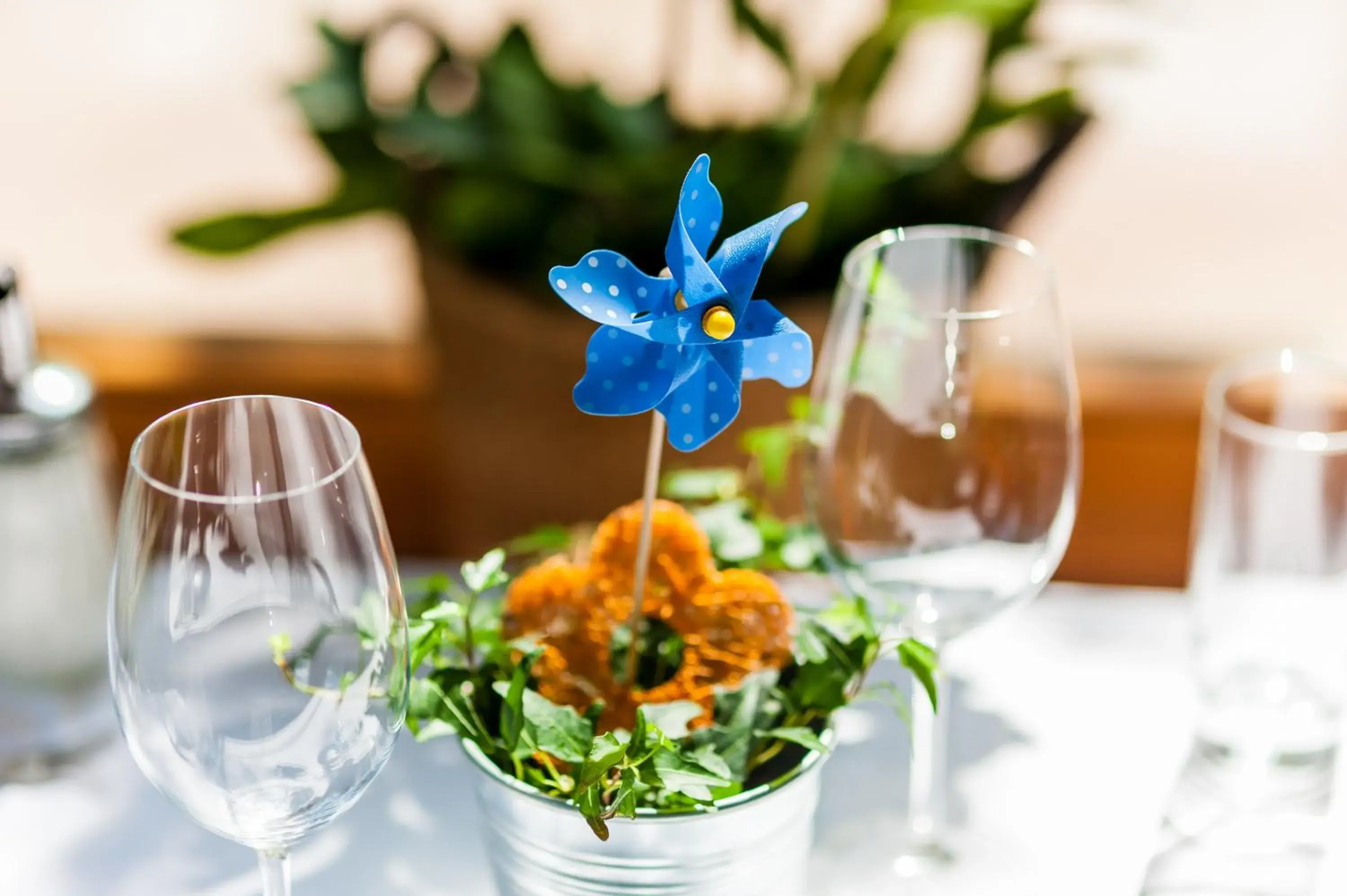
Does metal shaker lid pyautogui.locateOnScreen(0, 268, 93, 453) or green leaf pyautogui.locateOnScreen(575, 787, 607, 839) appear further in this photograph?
metal shaker lid pyautogui.locateOnScreen(0, 268, 93, 453)

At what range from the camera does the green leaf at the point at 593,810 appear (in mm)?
521

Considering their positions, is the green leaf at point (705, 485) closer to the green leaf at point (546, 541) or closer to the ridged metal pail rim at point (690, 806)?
the green leaf at point (546, 541)

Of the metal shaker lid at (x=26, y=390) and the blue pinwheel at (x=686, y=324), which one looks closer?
the blue pinwheel at (x=686, y=324)

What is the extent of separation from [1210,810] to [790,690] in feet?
0.76

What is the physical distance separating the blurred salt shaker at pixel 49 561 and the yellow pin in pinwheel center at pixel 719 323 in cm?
34

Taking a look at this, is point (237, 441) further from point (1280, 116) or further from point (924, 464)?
point (1280, 116)

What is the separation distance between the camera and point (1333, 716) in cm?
74

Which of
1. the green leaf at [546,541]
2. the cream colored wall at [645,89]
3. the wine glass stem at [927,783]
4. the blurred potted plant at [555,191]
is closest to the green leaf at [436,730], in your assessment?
the green leaf at [546,541]

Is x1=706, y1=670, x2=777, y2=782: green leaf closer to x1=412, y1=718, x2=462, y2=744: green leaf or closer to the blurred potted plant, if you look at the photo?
x1=412, y1=718, x2=462, y2=744: green leaf

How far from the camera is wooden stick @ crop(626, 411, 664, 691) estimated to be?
0.56 meters

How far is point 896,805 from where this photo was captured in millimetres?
709

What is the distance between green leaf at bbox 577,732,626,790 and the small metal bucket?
0.06 ft

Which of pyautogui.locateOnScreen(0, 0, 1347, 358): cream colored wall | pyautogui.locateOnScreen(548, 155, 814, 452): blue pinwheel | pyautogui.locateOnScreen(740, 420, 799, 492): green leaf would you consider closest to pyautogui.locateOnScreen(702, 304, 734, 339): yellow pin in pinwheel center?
pyautogui.locateOnScreen(548, 155, 814, 452): blue pinwheel

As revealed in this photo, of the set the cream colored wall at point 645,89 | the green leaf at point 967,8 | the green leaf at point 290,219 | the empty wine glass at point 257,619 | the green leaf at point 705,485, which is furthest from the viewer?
the cream colored wall at point 645,89
